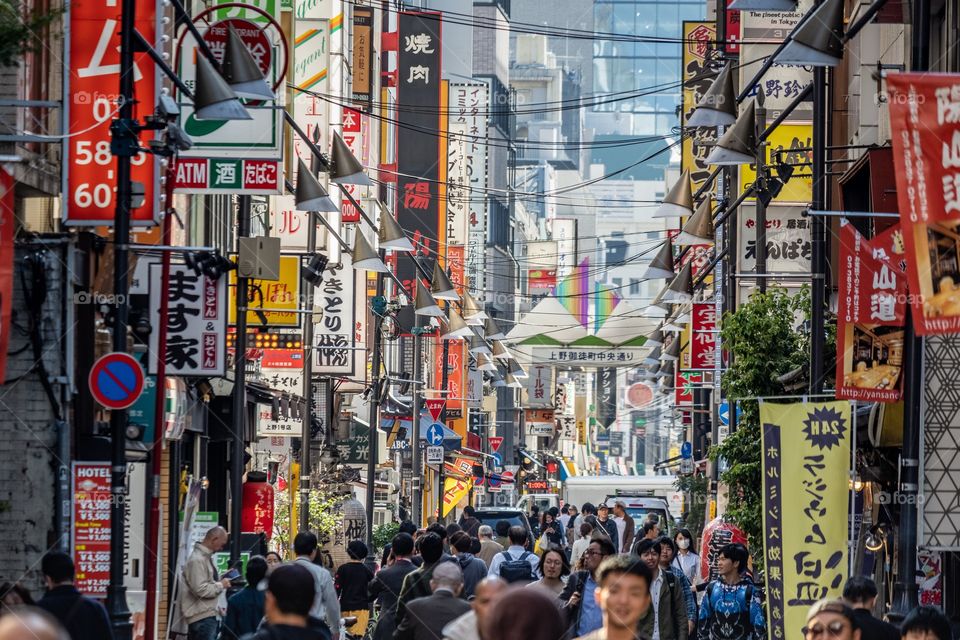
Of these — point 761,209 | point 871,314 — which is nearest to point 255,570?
point 871,314

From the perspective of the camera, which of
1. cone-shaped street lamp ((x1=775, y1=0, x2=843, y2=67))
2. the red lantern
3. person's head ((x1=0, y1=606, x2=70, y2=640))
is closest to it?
person's head ((x1=0, y1=606, x2=70, y2=640))

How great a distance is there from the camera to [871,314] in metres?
16.9

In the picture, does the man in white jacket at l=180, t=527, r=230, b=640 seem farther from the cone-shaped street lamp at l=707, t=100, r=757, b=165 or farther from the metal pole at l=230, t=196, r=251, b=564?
the cone-shaped street lamp at l=707, t=100, r=757, b=165

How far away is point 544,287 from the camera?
410 ft

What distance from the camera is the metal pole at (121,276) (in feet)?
46.3

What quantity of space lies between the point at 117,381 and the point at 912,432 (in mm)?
6791

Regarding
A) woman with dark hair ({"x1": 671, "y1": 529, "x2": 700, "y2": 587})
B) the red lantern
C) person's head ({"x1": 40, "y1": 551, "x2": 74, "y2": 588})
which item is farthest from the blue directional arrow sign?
person's head ({"x1": 40, "y1": 551, "x2": 74, "y2": 588})

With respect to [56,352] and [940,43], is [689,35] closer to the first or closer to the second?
[940,43]

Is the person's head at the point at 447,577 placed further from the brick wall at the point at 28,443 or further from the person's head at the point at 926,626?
the brick wall at the point at 28,443

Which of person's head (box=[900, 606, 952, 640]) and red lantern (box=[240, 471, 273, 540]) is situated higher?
person's head (box=[900, 606, 952, 640])

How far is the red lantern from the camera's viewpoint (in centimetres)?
2933

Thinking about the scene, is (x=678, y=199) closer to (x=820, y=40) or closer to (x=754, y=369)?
(x=754, y=369)

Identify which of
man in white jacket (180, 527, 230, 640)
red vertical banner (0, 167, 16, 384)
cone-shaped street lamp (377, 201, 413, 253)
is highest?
cone-shaped street lamp (377, 201, 413, 253)

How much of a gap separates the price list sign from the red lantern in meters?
13.5
